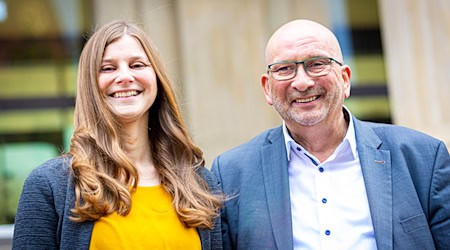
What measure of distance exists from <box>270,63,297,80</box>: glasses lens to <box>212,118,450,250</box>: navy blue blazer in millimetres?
386

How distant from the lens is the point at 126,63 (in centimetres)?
350

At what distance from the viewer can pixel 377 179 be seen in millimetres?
3648

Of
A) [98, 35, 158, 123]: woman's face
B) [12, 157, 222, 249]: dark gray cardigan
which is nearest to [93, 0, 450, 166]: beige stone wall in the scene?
[98, 35, 158, 123]: woman's face

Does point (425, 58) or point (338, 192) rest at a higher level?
point (425, 58)

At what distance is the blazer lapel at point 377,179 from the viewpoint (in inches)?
138

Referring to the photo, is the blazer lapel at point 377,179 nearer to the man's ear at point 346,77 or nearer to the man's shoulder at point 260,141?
the man's ear at point 346,77

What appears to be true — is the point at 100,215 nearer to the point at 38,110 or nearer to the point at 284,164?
the point at 284,164

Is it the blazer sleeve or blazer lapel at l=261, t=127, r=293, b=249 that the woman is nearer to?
blazer lapel at l=261, t=127, r=293, b=249

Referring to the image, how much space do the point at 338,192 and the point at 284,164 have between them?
0.34 meters

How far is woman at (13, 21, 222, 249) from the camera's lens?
3.23 meters

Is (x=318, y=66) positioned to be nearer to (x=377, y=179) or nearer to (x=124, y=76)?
(x=377, y=179)

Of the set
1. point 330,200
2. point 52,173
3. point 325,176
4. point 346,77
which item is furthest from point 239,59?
point 52,173

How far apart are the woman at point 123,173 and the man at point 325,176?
0.78ft

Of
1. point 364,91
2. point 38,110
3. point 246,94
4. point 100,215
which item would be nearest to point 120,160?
point 100,215
